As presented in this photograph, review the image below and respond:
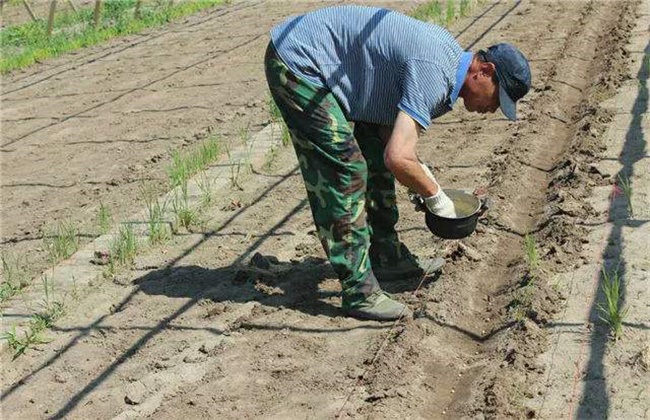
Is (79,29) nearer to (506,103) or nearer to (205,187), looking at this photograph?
(205,187)

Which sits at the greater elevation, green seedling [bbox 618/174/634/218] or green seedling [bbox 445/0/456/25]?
green seedling [bbox 618/174/634/218]

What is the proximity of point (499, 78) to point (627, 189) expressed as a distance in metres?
1.52

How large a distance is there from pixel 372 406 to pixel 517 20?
7999mm

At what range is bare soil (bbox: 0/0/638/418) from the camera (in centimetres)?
340

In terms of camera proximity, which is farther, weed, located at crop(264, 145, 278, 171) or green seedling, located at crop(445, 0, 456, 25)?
green seedling, located at crop(445, 0, 456, 25)

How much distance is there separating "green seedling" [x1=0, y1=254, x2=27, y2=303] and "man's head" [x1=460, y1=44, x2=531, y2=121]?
251 cm

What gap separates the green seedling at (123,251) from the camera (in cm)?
473

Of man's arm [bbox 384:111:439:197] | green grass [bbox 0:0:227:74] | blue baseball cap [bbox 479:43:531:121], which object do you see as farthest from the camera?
green grass [bbox 0:0:227:74]

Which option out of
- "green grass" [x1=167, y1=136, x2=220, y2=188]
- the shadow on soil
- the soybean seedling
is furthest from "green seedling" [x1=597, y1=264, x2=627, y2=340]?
the soybean seedling

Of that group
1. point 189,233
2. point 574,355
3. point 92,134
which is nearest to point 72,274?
point 189,233

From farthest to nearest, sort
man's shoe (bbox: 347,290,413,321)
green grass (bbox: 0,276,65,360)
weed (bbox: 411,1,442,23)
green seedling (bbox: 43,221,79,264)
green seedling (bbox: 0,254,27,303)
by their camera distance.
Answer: weed (bbox: 411,1,442,23) < green seedling (bbox: 43,221,79,264) < green seedling (bbox: 0,254,27,303) < green grass (bbox: 0,276,65,360) < man's shoe (bbox: 347,290,413,321)

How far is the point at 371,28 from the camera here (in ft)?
11.6

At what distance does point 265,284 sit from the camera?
4.31m

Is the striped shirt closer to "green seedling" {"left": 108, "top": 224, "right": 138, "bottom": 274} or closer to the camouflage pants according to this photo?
the camouflage pants
